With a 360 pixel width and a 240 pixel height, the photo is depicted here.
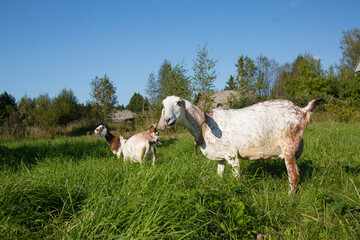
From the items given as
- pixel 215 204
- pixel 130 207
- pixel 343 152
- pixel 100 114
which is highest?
pixel 100 114

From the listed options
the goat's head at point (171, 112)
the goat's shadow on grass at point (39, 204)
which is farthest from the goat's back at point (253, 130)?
the goat's shadow on grass at point (39, 204)

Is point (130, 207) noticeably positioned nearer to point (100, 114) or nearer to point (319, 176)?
point (319, 176)

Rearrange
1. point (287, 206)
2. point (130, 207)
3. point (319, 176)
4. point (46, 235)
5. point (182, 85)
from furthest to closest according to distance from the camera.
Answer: point (182, 85)
point (319, 176)
point (287, 206)
point (130, 207)
point (46, 235)

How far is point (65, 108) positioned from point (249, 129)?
21.4 metres

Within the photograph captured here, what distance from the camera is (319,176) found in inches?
158

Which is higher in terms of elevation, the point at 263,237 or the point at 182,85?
the point at 182,85

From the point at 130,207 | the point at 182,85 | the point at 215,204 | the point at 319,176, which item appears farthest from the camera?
the point at 182,85

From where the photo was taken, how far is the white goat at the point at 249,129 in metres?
3.37

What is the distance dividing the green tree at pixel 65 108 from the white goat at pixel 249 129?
19.8m

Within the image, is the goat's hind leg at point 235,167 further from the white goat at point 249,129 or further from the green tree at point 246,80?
the green tree at point 246,80

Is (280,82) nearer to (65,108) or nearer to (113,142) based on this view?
(65,108)

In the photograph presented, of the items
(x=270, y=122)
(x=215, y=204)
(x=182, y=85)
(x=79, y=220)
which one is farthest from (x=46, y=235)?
(x=182, y=85)

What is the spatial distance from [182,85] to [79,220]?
15323 millimetres

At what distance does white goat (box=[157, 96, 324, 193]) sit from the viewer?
3371mm
